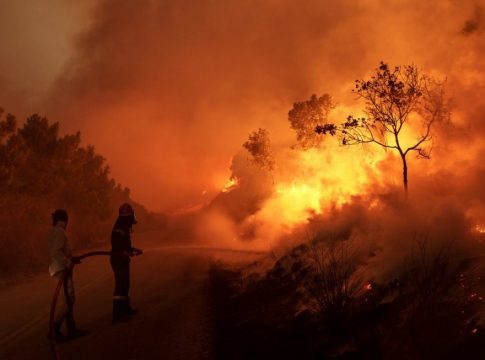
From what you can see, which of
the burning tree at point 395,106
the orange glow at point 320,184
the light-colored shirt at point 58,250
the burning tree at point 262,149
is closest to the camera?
the light-colored shirt at point 58,250

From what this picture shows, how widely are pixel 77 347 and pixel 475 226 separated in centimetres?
892

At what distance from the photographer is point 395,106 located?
18.2 m

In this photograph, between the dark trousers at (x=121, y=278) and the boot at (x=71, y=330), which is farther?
the dark trousers at (x=121, y=278)

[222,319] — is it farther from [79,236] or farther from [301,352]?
[79,236]

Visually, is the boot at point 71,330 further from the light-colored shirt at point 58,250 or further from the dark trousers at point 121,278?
the dark trousers at point 121,278

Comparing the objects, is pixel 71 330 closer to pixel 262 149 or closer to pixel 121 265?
pixel 121 265

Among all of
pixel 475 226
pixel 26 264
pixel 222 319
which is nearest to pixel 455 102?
pixel 475 226

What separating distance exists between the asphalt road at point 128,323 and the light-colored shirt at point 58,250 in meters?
1.50

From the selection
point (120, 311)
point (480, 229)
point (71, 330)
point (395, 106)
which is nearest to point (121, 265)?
point (120, 311)

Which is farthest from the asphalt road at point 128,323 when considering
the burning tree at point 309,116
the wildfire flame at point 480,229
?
the burning tree at point 309,116

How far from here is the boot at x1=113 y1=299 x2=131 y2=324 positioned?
32.7 feet

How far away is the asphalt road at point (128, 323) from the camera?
8.02m

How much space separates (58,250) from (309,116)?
114 feet

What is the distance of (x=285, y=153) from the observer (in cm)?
4669
